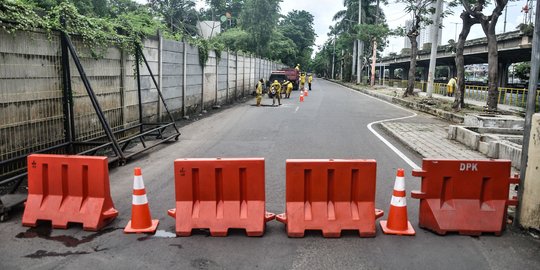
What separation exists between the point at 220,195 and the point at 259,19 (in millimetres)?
40147

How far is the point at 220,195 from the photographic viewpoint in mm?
5391

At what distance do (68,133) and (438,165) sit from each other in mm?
6564

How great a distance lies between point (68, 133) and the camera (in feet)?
28.1

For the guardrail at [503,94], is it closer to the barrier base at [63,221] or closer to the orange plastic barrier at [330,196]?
the orange plastic barrier at [330,196]

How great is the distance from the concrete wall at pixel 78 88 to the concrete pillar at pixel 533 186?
7303mm

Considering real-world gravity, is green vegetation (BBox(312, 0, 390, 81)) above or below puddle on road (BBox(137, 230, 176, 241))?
above

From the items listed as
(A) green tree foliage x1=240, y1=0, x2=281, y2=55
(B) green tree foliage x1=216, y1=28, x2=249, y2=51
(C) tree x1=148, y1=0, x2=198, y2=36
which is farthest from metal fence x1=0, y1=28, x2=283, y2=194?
(C) tree x1=148, y1=0, x2=198, y2=36

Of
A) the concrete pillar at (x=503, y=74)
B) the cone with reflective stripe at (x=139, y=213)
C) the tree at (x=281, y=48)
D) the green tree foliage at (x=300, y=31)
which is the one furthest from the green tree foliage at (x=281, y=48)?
the cone with reflective stripe at (x=139, y=213)

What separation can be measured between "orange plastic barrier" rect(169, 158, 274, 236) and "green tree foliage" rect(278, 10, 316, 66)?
266 ft

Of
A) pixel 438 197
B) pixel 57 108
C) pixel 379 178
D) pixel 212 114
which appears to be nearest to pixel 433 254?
pixel 438 197

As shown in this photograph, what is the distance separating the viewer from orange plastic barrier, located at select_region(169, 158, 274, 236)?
5242mm

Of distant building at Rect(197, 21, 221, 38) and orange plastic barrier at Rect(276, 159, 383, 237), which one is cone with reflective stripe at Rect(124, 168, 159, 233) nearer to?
orange plastic barrier at Rect(276, 159, 383, 237)

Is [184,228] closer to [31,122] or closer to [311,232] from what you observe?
[311,232]

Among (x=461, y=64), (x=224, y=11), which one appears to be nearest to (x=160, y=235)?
(x=461, y=64)
